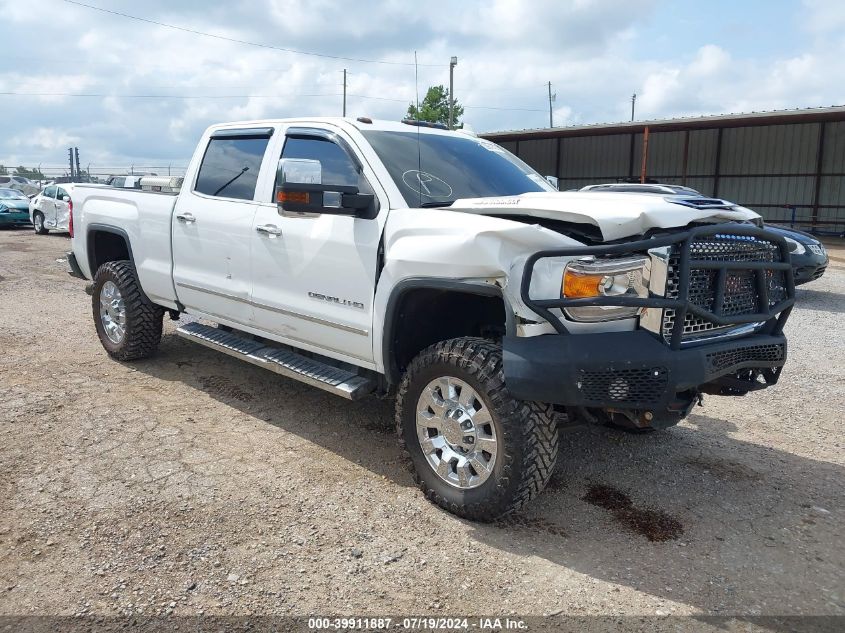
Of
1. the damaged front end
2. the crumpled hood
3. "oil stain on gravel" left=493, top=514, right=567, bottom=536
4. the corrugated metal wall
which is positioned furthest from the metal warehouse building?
"oil stain on gravel" left=493, top=514, right=567, bottom=536

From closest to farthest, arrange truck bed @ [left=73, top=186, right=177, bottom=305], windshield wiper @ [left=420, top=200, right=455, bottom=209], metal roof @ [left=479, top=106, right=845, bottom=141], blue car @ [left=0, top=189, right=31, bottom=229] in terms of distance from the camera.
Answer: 1. windshield wiper @ [left=420, top=200, right=455, bottom=209]
2. truck bed @ [left=73, top=186, right=177, bottom=305]
3. metal roof @ [left=479, top=106, right=845, bottom=141]
4. blue car @ [left=0, top=189, right=31, bottom=229]

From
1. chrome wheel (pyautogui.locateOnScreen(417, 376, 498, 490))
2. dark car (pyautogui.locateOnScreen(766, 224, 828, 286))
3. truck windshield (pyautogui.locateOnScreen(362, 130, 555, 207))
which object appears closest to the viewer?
chrome wheel (pyautogui.locateOnScreen(417, 376, 498, 490))

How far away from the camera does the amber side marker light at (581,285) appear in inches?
A: 123

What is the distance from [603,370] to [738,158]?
27162 mm

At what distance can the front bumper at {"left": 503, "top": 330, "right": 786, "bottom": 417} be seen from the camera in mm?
3047

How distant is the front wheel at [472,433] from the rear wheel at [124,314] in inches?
132

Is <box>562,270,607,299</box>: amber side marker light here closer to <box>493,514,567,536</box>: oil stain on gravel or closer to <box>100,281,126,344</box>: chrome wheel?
<box>493,514,567,536</box>: oil stain on gravel

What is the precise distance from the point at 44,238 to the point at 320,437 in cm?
1883

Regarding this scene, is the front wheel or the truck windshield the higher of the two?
the truck windshield

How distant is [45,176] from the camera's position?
5728 cm

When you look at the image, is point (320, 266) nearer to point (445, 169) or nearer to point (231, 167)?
point (445, 169)

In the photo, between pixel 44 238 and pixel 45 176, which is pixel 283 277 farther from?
pixel 45 176

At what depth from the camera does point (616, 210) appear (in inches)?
125

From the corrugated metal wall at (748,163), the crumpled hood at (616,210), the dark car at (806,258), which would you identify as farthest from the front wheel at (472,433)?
the corrugated metal wall at (748,163)
